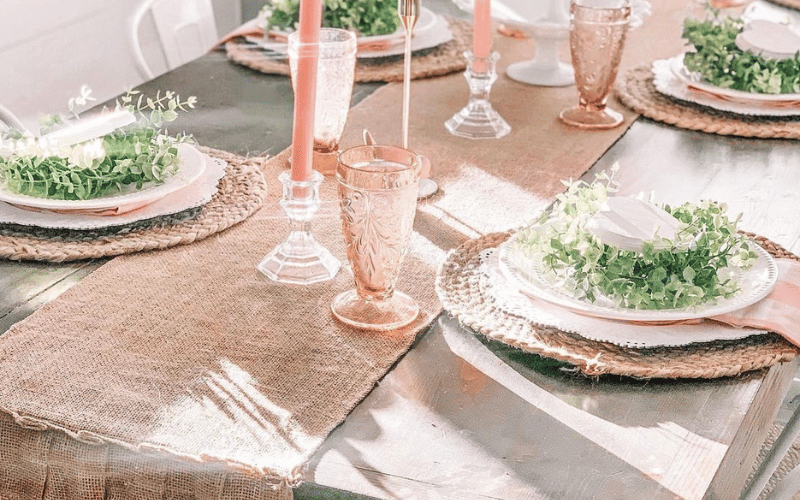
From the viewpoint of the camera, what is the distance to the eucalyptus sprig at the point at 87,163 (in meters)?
1.19

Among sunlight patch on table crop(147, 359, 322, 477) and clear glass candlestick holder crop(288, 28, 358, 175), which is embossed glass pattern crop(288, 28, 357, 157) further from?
sunlight patch on table crop(147, 359, 322, 477)

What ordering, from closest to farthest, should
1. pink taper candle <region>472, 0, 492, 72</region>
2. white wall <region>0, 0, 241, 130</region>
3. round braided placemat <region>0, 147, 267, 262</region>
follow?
round braided placemat <region>0, 147, 267, 262</region>
pink taper candle <region>472, 0, 492, 72</region>
white wall <region>0, 0, 241, 130</region>

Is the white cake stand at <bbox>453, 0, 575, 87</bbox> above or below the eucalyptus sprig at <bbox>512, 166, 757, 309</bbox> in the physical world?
below

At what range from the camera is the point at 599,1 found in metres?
1.75

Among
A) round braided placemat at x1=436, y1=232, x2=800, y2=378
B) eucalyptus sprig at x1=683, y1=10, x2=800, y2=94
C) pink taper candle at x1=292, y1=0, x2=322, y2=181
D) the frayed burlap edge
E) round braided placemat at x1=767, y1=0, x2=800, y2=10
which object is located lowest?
round braided placemat at x1=767, y1=0, x2=800, y2=10

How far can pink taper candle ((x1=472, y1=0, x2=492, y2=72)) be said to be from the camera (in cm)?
153

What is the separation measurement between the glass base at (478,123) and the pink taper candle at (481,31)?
0.08 meters

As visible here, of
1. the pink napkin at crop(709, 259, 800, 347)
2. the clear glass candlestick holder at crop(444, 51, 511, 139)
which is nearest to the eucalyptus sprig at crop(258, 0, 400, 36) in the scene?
the clear glass candlestick holder at crop(444, 51, 511, 139)

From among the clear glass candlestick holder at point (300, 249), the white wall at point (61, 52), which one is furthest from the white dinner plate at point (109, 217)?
the white wall at point (61, 52)

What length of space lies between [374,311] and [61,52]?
2406 mm

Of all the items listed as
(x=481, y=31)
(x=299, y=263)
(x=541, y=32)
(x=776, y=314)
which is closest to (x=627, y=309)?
(x=776, y=314)

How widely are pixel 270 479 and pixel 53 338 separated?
31cm

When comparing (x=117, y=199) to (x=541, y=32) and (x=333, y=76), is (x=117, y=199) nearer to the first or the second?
(x=333, y=76)

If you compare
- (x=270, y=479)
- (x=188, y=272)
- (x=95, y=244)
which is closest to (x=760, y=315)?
(x=270, y=479)
